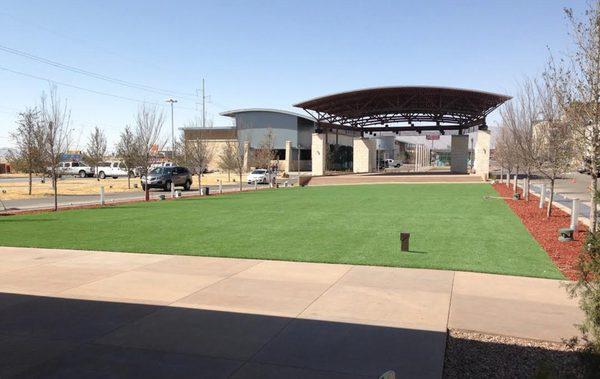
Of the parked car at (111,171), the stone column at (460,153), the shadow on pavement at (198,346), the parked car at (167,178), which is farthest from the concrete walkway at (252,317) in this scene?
the parked car at (111,171)

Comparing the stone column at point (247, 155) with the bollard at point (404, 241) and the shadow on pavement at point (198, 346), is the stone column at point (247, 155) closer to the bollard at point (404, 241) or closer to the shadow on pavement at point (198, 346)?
the bollard at point (404, 241)

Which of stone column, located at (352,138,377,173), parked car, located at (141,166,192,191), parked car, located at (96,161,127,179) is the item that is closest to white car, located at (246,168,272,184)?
parked car, located at (141,166,192,191)

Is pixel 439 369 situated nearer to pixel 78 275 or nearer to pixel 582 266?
pixel 582 266

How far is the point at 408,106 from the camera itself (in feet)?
161

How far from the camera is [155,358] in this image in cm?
468

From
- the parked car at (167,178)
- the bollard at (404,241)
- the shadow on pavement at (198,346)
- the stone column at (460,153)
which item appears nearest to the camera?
the shadow on pavement at (198,346)

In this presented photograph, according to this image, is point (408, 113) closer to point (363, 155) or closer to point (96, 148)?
point (363, 155)

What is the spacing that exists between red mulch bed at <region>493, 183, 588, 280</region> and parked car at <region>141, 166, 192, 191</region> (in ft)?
81.1

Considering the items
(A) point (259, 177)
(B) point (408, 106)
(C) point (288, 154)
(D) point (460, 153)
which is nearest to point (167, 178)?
(A) point (259, 177)

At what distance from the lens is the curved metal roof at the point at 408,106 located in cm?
4456

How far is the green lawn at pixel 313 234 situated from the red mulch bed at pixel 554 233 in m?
0.24

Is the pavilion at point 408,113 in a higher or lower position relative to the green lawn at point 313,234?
higher

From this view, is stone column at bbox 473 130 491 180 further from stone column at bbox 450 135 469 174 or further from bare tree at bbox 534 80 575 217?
bare tree at bbox 534 80 575 217

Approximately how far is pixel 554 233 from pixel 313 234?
20.6 feet
